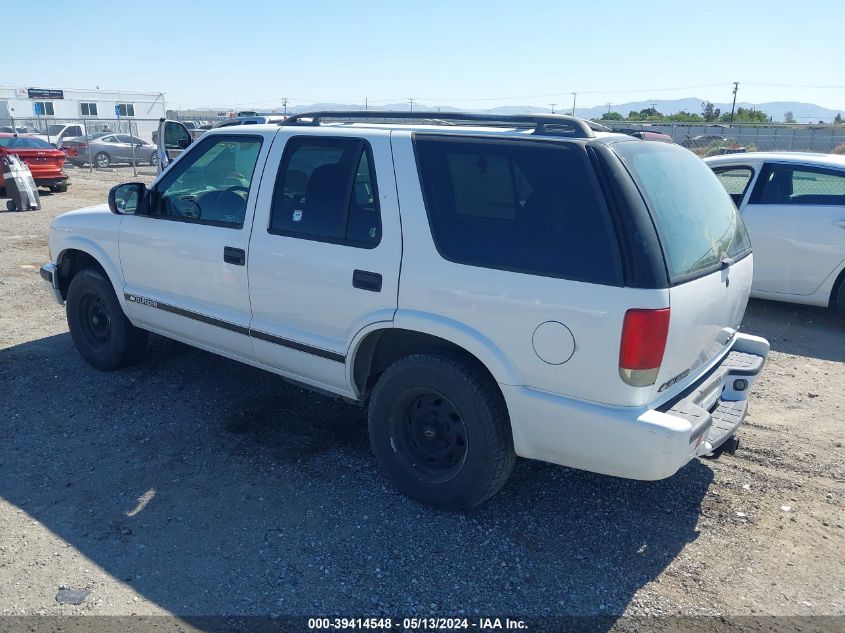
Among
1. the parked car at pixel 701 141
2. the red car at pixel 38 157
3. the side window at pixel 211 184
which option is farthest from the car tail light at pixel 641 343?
the parked car at pixel 701 141

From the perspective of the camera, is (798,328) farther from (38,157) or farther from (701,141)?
(701,141)

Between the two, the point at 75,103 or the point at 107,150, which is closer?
the point at 107,150

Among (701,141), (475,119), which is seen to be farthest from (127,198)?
(701,141)

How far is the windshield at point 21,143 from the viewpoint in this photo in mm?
17016

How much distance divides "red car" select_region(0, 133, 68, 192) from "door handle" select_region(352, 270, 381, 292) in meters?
16.2

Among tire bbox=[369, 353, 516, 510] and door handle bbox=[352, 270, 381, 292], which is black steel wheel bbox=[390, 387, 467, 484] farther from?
door handle bbox=[352, 270, 381, 292]

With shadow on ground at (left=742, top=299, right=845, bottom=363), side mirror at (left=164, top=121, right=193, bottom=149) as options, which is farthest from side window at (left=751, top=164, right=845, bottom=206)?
side mirror at (left=164, top=121, right=193, bottom=149)

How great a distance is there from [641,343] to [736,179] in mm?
5750

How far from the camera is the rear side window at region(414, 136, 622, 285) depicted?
3.09 metres

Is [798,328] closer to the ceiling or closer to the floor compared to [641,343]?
closer to the floor

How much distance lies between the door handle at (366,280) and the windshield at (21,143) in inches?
660

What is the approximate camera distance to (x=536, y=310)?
10.4 feet

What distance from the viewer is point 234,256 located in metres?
4.34

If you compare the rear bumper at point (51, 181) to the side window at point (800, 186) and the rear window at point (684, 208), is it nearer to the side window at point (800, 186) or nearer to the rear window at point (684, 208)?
the side window at point (800, 186)
